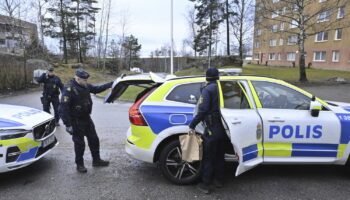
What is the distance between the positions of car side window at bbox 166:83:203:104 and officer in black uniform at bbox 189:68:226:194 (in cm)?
45

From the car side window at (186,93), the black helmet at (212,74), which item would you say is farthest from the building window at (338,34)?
the black helmet at (212,74)

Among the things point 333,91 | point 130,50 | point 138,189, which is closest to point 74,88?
point 138,189

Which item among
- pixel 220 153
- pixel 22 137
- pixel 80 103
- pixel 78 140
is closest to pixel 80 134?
pixel 78 140

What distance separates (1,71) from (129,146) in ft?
53.6

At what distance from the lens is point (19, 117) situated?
368 centimetres

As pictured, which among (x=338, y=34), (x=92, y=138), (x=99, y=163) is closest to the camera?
(x=92, y=138)

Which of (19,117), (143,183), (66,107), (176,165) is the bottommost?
(143,183)

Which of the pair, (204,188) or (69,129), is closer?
(204,188)

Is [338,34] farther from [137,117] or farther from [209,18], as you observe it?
[137,117]

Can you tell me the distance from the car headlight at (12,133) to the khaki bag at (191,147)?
Answer: 2432 millimetres

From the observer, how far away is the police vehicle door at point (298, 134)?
3232 millimetres

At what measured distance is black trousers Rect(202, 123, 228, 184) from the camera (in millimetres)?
3039

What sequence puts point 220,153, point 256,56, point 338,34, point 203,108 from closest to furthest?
point 203,108 → point 220,153 → point 338,34 → point 256,56

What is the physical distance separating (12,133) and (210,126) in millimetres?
2905
